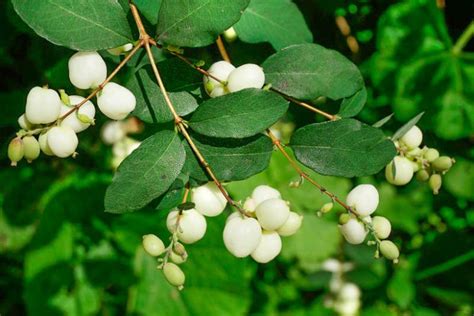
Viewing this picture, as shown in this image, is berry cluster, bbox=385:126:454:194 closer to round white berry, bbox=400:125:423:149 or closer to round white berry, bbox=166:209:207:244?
round white berry, bbox=400:125:423:149

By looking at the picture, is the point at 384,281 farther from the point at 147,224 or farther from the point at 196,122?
the point at 196,122

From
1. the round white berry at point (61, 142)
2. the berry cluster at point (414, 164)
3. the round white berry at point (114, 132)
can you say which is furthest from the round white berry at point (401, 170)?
the round white berry at point (114, 132)

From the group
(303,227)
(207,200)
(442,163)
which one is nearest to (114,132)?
(303,227)

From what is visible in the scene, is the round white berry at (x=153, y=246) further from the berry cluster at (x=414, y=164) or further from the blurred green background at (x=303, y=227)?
the blurred green background at (x=303, y=227)

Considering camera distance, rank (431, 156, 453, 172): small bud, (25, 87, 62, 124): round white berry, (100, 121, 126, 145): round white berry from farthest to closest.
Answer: (100, 121, 126, 145): round white berry, (431, 156, 453, 172): small bud, (25, 87, 62, 124): round white berry

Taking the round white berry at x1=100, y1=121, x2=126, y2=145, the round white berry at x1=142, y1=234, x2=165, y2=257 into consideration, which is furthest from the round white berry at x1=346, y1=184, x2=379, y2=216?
the round white berry at x1=100, y1=121, x2=126, y2=145
